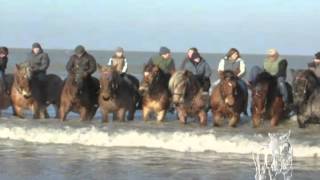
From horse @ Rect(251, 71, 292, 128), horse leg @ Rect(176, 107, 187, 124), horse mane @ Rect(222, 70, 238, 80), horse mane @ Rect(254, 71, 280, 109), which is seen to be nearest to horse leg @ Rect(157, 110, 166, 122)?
horse leg @ Rect(176, 107, 187, 124)

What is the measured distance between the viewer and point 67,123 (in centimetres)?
2016

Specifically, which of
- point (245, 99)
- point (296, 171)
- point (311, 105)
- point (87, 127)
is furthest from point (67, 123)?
point (296, 171)

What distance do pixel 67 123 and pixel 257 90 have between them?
4879 millimetres

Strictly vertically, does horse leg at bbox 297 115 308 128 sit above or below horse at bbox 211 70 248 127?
below

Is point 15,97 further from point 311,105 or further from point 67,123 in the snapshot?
point 311,105

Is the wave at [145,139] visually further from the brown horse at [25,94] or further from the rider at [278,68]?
the rider at [278,68]

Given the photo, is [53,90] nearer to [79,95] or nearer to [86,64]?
[79,95]

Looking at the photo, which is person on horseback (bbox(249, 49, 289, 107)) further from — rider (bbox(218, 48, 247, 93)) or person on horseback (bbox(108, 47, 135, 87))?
person on horseback (bbox(108, 47, 135, 87))

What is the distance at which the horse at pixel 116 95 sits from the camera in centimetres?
1950

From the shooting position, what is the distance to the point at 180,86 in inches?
765

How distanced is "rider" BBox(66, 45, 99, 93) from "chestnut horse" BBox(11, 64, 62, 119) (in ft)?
3.93

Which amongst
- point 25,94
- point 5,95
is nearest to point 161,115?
point 25,94

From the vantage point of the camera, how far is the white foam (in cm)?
1681

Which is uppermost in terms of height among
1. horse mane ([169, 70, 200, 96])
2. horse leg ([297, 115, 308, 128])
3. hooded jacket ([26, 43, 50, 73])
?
hooded jacket ([26, 43, 50, 73])
